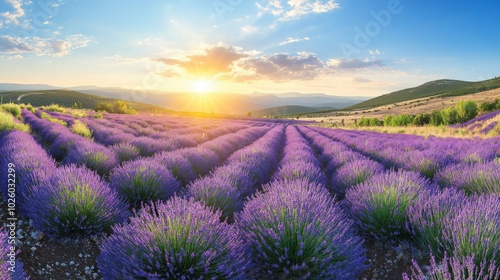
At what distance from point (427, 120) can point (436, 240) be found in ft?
105

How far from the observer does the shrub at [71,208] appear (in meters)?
2.99

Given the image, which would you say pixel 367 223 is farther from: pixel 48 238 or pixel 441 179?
pixel 48 238

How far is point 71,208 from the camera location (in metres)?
3.00

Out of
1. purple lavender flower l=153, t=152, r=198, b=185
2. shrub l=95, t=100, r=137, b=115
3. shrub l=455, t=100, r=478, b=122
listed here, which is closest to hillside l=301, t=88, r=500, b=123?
shrub l=455, t=100, r=478, b=122

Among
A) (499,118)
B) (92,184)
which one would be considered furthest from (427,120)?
(92,184)

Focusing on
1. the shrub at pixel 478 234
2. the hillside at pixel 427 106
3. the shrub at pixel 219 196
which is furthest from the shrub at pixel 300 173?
the hillside at pixel 427 106

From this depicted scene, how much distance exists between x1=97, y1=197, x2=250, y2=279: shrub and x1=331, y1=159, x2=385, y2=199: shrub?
3108 mm

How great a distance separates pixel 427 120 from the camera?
98.1 feet

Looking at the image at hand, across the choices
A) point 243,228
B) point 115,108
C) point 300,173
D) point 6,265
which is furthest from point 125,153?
point 115,108

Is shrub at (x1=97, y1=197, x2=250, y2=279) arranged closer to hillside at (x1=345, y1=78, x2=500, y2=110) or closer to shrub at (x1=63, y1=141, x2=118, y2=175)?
shrub at (x1=63, y1=141, x2=118, y2=175)

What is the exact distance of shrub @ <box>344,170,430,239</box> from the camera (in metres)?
3.11

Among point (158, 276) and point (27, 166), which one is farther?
point (27, 166)

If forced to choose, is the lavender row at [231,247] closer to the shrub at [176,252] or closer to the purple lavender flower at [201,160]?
the shrub at [176,252]

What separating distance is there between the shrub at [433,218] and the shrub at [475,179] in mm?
914
